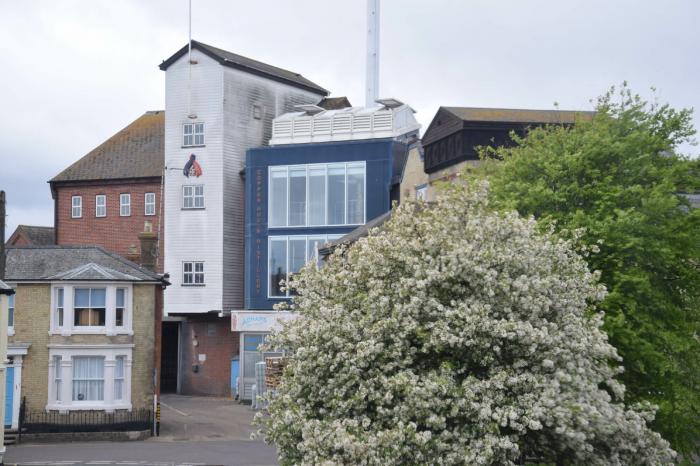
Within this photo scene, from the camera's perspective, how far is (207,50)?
56.3 m

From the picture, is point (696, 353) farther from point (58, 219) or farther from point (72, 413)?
point (58, 219)

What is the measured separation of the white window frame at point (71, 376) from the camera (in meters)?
39.4

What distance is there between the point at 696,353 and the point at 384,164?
27350 millimetres

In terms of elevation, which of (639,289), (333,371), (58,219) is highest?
(58,219)

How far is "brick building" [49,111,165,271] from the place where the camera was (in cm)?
6191

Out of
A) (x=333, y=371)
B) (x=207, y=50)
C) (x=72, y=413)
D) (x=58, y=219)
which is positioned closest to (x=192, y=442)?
(x=72, y=413)

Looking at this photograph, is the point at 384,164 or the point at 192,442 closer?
the point at 192,442

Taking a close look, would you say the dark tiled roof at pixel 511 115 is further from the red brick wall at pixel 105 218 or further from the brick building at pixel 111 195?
the red brick wall at pixel 105 218

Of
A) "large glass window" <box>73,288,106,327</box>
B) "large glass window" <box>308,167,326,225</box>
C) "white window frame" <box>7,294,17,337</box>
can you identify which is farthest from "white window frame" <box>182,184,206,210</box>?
"white window frame" <box>7,294,17,337</box>

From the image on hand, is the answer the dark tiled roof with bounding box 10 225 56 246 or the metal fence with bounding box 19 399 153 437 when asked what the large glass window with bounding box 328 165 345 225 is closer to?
the metal fence with bounding box 19 399 153 437

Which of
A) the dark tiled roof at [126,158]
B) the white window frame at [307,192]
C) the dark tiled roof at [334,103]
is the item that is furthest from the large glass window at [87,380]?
the dark tiled roof at [334,103]

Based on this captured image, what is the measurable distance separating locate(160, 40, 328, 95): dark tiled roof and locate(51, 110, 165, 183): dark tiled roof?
7.37 meters

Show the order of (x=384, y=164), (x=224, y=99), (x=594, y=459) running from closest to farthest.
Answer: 1. (x=594, y=459)
2. (x=384, y=164)
3. (x=224, y=99)

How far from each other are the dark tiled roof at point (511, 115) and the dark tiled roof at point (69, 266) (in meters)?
14.8
